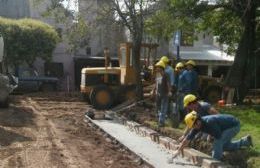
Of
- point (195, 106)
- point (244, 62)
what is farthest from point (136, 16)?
point (195, 106)

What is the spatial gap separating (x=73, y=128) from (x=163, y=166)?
722 centimetres

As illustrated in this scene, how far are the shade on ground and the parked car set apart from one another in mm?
15928

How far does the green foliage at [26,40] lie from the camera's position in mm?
38938

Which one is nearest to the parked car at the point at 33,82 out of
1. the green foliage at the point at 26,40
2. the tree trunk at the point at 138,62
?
the green foliage at the point at 26,40

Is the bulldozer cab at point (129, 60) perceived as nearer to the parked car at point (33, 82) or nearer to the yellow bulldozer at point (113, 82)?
the yellow bulldozer at point (113, 82)

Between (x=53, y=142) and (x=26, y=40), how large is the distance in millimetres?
26351

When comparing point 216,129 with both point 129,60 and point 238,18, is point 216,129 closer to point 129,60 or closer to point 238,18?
point 129,60

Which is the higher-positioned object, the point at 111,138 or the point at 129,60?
the point at 129,60

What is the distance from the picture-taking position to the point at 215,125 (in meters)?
11.0

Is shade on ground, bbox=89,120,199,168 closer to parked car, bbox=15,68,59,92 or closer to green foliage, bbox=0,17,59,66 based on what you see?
parked car, bbox=15,68,59,92

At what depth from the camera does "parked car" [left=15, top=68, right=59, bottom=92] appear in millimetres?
33844

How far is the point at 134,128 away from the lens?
17016mm

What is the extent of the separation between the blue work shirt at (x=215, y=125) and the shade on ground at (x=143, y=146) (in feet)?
2.53

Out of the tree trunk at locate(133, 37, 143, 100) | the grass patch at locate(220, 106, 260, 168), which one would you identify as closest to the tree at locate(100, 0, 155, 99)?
the tree trunk at locate(133, 37, 143, 100)
